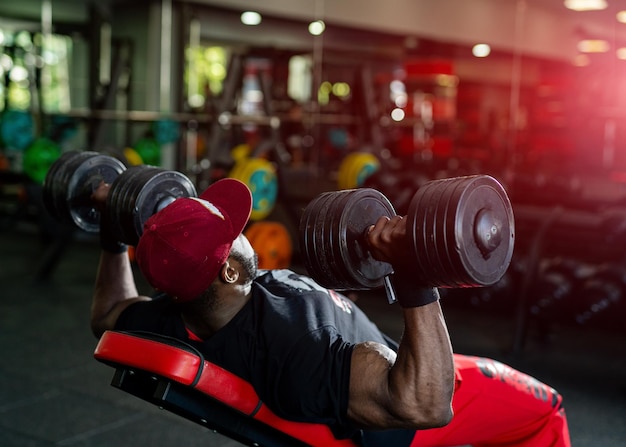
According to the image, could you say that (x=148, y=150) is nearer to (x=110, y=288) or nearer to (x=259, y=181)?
(x=259, y=181)

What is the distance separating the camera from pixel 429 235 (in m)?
1.10

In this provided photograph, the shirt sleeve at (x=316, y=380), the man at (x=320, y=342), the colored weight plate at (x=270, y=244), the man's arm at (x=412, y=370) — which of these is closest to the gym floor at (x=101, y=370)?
the colored weight plate at (x=270, y=244)

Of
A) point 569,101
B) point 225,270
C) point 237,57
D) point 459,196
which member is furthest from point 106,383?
point 569,101

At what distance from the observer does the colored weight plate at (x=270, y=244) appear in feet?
14.8

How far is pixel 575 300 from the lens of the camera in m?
3.43

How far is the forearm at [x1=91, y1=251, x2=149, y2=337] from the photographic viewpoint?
5.82 ft

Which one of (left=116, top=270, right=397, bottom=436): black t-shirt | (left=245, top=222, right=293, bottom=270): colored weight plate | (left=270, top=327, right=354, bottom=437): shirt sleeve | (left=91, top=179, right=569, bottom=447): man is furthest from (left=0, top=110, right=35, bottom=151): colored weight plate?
(left=270, top=327, right=354, bottom=437): shirt sleeve

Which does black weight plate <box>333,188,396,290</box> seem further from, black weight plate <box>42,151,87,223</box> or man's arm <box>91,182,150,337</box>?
black weight plate <box>42,151,87,223</box>

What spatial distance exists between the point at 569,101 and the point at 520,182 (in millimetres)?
1411

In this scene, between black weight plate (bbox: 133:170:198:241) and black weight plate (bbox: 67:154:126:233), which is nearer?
black weight plate (bbox: 133:170:198:241)

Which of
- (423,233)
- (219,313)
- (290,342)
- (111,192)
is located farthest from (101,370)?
(423,233)

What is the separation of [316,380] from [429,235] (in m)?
0.40

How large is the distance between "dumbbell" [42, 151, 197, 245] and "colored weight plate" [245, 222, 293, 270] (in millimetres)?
2484

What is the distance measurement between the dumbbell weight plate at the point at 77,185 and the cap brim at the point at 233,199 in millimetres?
539
